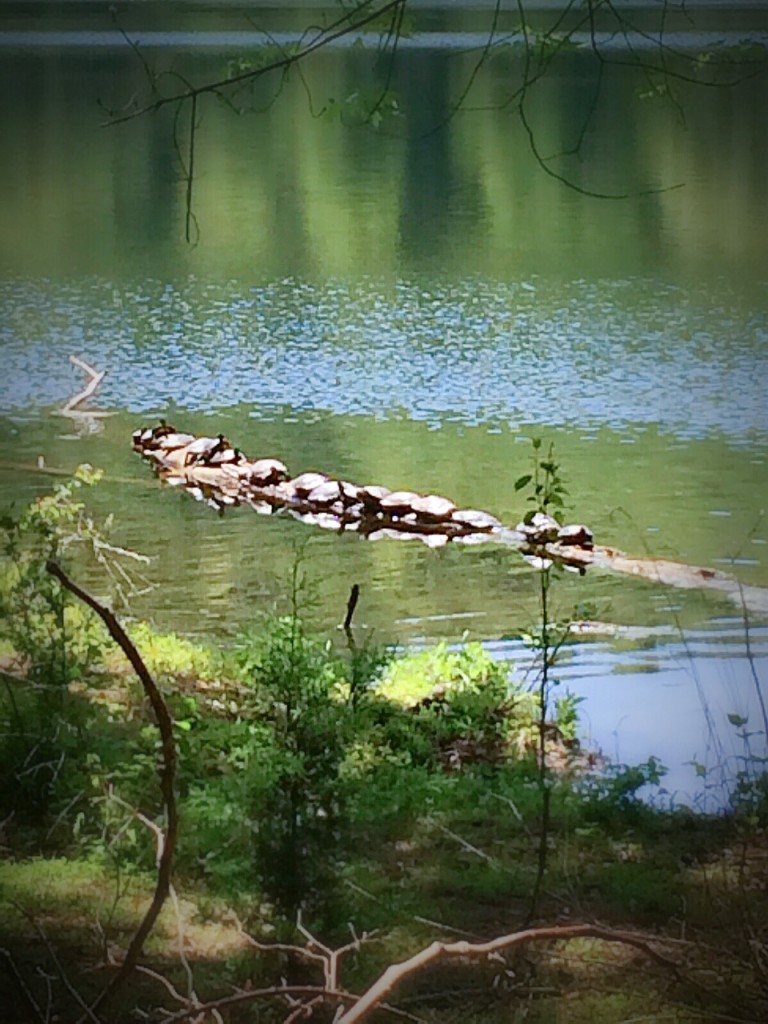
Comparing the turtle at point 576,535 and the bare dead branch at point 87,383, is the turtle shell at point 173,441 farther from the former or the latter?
the turtle at point 576,535

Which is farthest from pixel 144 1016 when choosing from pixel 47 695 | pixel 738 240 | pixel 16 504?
pixel 738 240

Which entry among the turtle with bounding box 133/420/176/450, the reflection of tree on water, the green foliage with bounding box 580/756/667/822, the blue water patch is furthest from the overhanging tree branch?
the green foliage with bounding box 580/756/667/822

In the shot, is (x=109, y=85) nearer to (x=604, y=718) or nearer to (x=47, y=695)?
(x=47, y=695)

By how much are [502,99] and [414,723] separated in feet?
3.20

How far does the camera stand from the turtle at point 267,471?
9.09 feet

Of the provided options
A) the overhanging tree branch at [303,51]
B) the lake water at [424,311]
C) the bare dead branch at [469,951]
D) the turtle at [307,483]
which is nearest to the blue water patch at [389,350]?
the lake water at [424,311]

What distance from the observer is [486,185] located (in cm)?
270

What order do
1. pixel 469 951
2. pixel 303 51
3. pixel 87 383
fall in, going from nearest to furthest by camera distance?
1. pixel 469 951
2. pixel 303 51
3. pixel 87 383

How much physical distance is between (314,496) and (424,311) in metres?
0.34

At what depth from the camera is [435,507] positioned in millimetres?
2727

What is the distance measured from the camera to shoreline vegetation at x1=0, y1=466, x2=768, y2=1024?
8.34 ft

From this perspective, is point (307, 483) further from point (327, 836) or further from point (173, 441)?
point (327, 836)

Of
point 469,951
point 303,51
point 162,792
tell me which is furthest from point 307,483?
point 469,951

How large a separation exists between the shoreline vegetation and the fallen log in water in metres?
0.07
